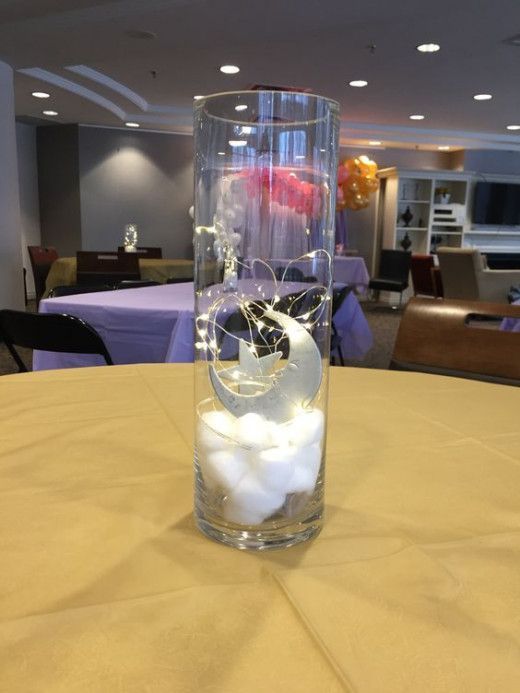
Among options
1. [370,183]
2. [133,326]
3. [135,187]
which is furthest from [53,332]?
[135,187]

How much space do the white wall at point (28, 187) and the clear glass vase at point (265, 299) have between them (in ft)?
26.8

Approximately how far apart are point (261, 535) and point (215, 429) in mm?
88

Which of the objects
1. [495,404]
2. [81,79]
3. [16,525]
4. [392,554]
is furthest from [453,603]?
Answer: [81,79]

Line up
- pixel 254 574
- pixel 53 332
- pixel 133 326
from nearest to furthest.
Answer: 1. pixel 254 574
2. pixel 53 332
3. pixel 133 326

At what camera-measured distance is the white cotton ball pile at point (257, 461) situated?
43cm

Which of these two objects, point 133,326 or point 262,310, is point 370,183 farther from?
point 262,310

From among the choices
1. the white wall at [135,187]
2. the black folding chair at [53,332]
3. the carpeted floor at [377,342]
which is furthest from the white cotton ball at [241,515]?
the white wall at [135,187]

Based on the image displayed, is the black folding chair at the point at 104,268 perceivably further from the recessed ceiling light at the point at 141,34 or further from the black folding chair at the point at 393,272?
the black folding chair at the point at 393,272

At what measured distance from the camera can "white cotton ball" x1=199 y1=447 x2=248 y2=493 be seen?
0.44 metres

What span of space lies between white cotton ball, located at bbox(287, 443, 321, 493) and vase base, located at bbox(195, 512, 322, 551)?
29 mm

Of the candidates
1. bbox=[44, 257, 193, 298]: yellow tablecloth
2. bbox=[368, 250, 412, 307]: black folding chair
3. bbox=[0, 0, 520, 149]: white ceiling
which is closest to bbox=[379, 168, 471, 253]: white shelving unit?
bbox=[368, 250, 412, 307]: black folding chair

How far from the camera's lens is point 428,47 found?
4629 mm

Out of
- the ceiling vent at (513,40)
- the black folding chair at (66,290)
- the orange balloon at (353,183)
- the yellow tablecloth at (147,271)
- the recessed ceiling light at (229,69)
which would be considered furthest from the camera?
the orange balloon at (353,183)

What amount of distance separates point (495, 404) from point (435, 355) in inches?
14.6
